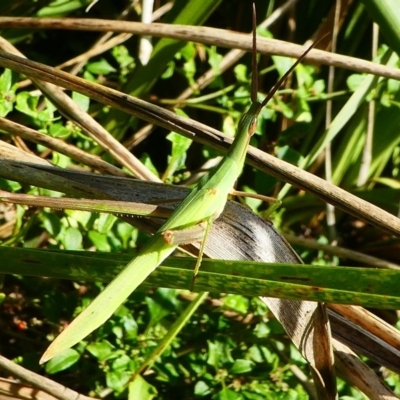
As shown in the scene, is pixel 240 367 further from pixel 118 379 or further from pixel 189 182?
pixel 189 182

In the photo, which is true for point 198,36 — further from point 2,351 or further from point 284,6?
point 2,351

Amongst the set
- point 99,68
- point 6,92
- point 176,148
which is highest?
point 99,68

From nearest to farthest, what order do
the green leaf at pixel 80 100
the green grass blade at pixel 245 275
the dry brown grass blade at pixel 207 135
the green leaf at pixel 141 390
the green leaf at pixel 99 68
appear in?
the green grass blade at pixel 245 275, the dry brown grass blade at pixel 207 135, the green leaf at pixel 141 390, the green leaf at pixel 80 100, the green leaf at pixel 99 68

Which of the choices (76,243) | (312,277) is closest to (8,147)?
(76,243)

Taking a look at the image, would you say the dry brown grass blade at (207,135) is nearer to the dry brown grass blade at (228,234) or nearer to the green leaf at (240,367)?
the dry brown grass blade at (228,234)

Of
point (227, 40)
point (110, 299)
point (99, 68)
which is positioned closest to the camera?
point (110, 299)

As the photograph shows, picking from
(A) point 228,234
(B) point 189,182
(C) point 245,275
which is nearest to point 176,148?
(B) point 189,182

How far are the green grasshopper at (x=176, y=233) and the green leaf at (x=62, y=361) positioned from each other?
0.44m

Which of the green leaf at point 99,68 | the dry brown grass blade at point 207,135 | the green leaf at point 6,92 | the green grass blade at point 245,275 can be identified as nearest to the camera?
the green grass blade at point 245,275

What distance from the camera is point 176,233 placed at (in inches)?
41.4

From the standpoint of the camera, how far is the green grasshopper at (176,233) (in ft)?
3.06

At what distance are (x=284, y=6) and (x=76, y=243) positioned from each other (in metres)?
0.87

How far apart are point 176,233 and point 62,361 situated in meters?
0.49

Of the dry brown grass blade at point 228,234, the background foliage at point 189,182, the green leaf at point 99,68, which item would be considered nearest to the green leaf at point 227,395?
the background foliage at point 189,182
